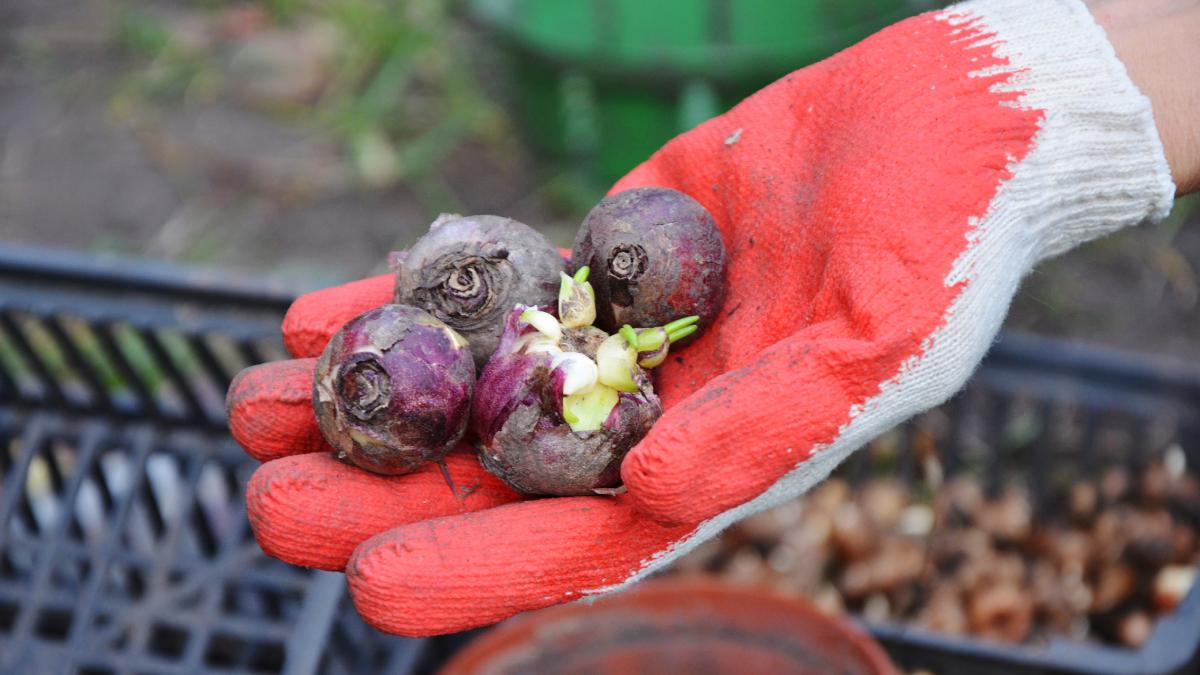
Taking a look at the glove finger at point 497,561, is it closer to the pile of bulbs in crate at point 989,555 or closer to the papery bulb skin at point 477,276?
the papery bulb skin at point 477,276

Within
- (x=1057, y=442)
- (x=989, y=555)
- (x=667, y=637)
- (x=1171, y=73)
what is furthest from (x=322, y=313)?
(x=1057, y=442)

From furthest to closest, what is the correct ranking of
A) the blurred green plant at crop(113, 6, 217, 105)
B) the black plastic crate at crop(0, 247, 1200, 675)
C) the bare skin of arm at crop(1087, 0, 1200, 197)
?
the blurred green plant at crop(113, 6, 217, 105)
the black plastic crate at crop(0, 247, 1200, 675)
the bare skin of arm at crop(1087, 0, 1200, 197)

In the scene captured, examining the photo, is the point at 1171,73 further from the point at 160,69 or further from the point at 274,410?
the point at 160,69

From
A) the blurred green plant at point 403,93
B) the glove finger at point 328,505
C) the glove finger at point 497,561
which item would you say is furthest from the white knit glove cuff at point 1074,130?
the blurred green plant at point 403,93

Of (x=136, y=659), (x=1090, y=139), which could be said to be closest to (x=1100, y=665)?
(x=1090, y=139)

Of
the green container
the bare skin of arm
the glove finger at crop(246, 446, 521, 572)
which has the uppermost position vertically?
the bare skin of arm

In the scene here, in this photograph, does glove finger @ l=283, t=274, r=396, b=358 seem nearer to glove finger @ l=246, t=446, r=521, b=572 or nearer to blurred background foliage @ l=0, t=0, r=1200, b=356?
glove finger @ l=246, t=446, r=521, b=572

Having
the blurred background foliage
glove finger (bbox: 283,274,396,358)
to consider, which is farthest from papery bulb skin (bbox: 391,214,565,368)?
the blurred background foliage
